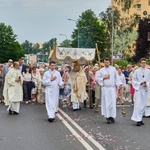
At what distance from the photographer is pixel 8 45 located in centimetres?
10988

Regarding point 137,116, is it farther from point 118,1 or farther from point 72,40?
point 72,40

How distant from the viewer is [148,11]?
10906 cm

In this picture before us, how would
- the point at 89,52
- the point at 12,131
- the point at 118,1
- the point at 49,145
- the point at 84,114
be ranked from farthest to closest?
the point at 118,1 → the point at 89,52 → the point at 84,114 → the point at 12,131 → the point at 49,145

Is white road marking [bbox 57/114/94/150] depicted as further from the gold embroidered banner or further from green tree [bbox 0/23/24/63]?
green tree [bbox 0/23/24/63]

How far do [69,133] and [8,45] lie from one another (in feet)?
326

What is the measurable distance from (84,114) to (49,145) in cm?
690

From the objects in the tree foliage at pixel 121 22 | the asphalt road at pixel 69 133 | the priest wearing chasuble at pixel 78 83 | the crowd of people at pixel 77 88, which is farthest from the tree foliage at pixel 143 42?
the asphalt road at pixel 69 133

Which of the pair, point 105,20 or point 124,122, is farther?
point 105,20

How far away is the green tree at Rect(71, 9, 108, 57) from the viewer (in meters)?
84.5

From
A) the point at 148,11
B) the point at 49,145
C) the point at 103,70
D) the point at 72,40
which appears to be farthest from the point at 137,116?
the point at 148,11

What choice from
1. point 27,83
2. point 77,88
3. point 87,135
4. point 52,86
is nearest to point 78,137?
point 87,135

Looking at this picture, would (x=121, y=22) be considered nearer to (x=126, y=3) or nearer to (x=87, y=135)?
(x=126, y=3)

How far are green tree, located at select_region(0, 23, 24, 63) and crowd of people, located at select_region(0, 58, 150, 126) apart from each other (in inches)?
A: 3315

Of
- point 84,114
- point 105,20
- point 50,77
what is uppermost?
point 105,20
